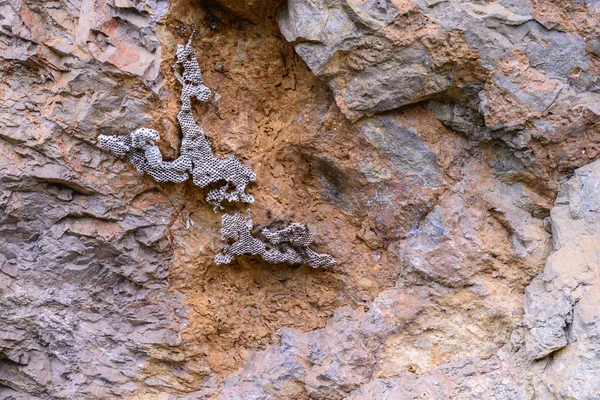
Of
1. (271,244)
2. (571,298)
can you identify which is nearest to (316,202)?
(271,244)

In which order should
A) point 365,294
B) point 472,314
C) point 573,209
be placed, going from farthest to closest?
1. point 365,294
2. point 472,314
3. point 573,209

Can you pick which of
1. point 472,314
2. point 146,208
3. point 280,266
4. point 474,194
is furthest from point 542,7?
point 146,208

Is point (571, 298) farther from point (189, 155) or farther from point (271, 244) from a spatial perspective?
point (189, 155)

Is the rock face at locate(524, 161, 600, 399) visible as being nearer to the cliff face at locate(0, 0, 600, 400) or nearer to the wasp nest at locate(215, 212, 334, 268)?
the cliff face at locate(0, 0, 600, 400)

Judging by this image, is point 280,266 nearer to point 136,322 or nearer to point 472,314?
point 136,322

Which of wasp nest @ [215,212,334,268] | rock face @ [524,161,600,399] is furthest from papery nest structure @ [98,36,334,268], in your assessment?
rock face @ [524,161,600,399]

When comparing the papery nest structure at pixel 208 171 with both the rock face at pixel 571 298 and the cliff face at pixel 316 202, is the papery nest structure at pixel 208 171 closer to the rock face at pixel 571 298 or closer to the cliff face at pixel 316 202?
the cliff face at pixel 316 202
